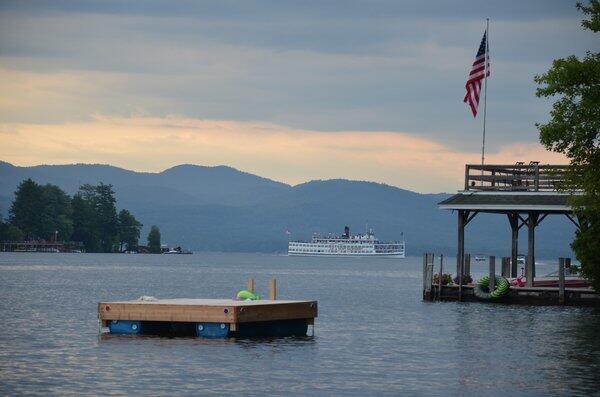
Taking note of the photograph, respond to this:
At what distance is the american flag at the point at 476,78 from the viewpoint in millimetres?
71375

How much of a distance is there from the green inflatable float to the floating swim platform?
20736 millimetres

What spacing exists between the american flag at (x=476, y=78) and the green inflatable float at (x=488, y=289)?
8894mm

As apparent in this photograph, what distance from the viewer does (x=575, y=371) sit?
39.3m

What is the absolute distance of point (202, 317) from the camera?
4559 cm

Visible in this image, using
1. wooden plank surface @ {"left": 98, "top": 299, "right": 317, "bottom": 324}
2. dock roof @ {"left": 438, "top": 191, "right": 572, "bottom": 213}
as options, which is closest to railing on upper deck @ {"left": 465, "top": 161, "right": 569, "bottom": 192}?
dock roof @ {"left": 438, "top": 191, "right": 572, "bottom": 213}

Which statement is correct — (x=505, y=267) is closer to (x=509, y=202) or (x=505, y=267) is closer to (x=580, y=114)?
(x=509, y=202)

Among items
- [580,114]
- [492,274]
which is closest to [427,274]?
[492,274]

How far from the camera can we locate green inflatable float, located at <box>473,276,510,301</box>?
67.4m

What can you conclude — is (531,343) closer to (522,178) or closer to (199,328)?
(199,328)

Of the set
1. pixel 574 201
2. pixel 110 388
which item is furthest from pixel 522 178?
pixel 110 388

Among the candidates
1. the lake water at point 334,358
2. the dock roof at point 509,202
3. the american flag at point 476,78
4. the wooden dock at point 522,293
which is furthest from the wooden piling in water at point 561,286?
the american flag at point 476,78

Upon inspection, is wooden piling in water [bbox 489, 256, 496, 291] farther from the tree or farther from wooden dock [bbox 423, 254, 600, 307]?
the tree

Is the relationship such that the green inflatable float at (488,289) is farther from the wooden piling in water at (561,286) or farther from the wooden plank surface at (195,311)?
the wooden plank surface at (195,311)

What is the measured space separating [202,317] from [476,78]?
102 ft
